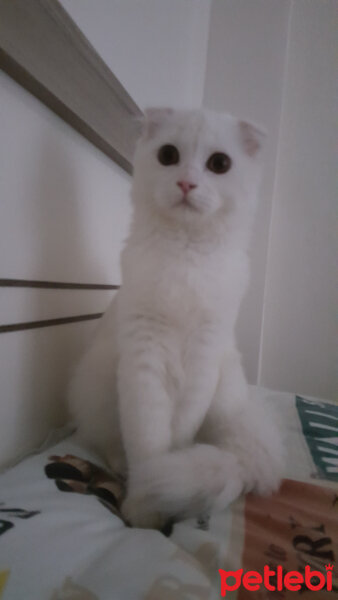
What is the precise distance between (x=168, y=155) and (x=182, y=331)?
45 centimetres

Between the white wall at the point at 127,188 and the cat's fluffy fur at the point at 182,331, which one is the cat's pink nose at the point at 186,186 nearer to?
the cat's fluffy fur at the point at 182,331

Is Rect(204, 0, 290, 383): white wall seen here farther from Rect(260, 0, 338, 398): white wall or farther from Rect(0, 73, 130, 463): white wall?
Rect(0, 73, 130, 463): white wall

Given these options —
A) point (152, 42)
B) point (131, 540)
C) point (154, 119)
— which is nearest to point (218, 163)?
point (154, 119)

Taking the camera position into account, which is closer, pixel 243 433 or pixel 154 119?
pixel 243 433

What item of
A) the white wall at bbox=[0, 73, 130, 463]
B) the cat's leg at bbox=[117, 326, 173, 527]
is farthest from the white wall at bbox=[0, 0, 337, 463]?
the cat's leg at bbox=[117, 326, 173, 527]

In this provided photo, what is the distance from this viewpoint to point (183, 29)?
187cm

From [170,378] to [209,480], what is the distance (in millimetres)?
250

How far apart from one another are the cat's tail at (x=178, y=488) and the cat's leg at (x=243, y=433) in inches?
0.4

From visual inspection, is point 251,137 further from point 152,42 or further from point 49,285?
point 152,42

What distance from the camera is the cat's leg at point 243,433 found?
759 mm

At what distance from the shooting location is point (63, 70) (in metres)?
0.90

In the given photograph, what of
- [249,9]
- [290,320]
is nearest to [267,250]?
[290,320]

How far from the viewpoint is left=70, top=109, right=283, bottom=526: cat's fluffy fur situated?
2.56 feet

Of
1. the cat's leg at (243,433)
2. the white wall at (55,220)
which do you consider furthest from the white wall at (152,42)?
the cat's leg at (243,433)
